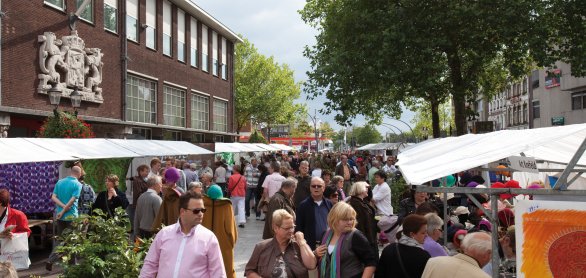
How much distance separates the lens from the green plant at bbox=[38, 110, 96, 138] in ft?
49.3

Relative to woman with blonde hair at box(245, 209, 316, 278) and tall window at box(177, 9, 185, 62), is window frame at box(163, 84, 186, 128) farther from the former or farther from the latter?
woman with blonde hair at box(245, 209, 316, 278)

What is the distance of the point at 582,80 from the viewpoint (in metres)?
38.5

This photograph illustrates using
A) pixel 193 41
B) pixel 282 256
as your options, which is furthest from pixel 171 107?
pixel 282 256

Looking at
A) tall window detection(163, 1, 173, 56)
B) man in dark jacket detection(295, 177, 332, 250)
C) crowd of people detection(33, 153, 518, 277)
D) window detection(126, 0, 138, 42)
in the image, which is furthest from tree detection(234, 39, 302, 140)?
man in dark jacket detection(295, 177, 332, 250)

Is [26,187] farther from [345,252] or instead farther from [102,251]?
[345,252]

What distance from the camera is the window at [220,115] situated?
4116 centimetres

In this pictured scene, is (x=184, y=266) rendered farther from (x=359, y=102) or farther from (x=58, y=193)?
(x=359, y=102)

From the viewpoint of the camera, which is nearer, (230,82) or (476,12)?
(476,12)

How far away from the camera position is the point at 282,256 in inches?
203

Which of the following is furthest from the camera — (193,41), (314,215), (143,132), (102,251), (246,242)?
(193,41)

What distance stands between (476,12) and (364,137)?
118m

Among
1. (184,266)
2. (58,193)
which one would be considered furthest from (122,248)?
(58,193)

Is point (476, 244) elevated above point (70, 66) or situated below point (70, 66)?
below

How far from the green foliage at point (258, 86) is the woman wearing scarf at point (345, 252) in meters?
54.1
